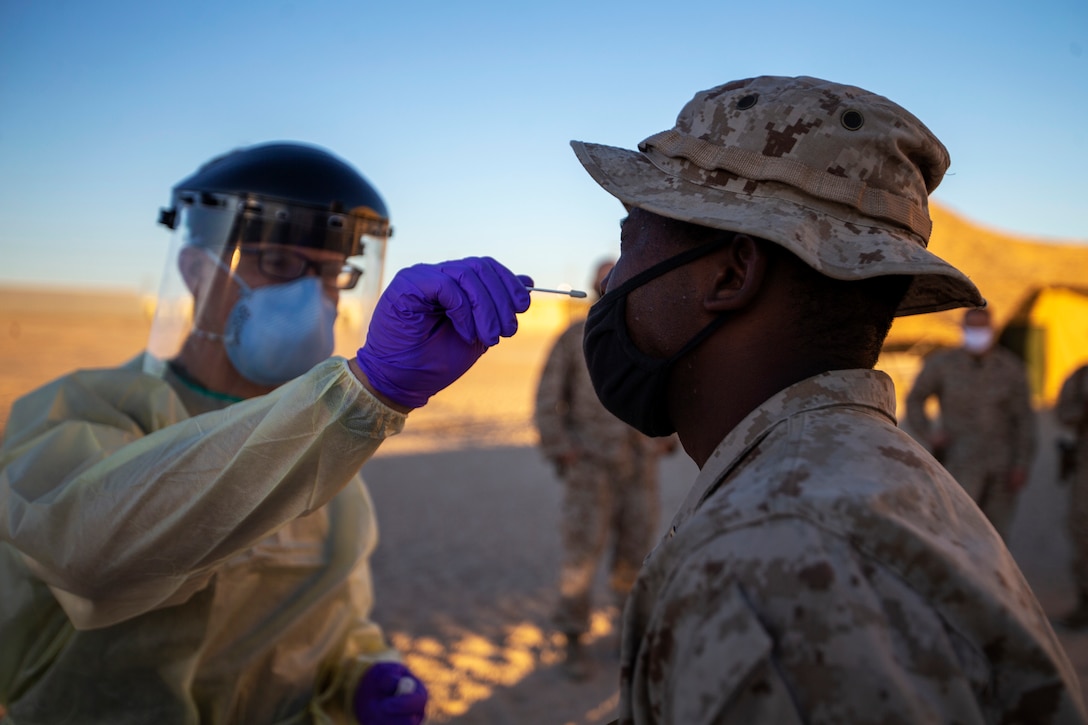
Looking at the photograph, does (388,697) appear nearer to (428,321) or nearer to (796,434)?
(428,321)

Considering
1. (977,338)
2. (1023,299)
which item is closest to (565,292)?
(977,338)

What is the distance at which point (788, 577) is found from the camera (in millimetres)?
909

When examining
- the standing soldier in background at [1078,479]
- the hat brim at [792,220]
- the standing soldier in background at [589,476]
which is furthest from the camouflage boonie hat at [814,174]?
the standing soldier in background at [1078,479]

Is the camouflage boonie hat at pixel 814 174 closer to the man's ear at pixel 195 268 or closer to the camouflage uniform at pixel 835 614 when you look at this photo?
the camouflage uniform at pixel 835 614

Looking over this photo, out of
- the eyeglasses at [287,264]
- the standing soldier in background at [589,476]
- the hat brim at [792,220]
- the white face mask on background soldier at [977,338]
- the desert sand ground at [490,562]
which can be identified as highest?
the hat brim at [792,220]

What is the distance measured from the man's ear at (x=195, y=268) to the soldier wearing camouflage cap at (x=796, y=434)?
1283 mm

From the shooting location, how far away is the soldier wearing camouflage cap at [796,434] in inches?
35.0

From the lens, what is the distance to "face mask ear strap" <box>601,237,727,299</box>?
134cm

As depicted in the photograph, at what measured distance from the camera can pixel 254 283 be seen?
2.17m

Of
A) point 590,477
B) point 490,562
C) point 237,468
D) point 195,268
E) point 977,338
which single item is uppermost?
point 195,268

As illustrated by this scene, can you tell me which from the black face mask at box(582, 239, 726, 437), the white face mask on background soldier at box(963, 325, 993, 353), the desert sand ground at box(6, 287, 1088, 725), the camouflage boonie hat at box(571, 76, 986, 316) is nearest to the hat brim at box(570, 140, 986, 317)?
the camouflage boonie hat at box(571, 76, 986, 316)

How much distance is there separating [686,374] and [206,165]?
6.01ft

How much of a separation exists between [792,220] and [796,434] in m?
0.35

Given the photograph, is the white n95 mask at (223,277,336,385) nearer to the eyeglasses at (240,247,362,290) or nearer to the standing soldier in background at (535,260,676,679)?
the eyeglasses at (240,247,362,290)
